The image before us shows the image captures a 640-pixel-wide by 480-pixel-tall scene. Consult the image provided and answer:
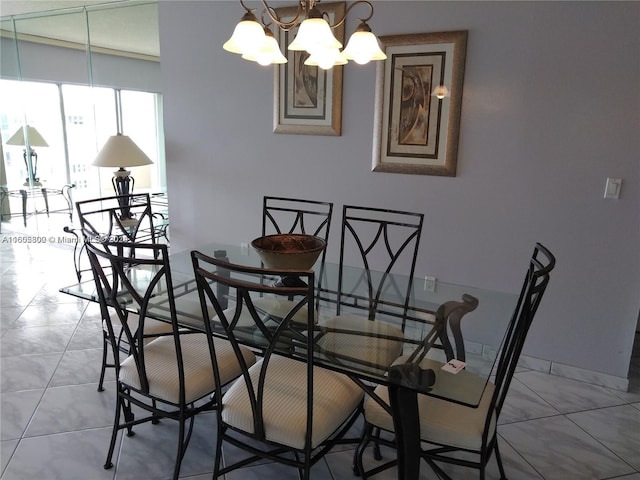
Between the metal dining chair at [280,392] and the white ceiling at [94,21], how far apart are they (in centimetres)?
380

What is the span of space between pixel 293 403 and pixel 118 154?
9.92 feet

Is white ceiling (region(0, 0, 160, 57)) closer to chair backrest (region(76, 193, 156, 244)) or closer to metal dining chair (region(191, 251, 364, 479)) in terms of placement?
chair backrest (region(76, 193, 156, 244))

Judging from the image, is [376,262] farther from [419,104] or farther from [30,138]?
[30,138]

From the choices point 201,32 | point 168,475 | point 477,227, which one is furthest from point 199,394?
point 201,32

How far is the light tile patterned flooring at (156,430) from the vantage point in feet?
6.41

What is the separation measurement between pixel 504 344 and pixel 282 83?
249cm

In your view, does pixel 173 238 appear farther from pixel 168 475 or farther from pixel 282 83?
pixel 168 475

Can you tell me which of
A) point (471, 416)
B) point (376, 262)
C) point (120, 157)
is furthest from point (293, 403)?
point (120, 157)

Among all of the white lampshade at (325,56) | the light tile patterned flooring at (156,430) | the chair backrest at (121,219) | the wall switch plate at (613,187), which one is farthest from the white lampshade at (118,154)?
the wall switch plate at (613,187)

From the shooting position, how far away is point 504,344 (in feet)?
5.92

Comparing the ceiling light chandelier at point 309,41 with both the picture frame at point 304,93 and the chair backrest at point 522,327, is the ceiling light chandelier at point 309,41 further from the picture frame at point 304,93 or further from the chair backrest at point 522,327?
the picture frame at point 304,93

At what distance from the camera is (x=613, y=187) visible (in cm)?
250

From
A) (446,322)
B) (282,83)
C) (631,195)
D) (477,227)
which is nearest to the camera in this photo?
(446,322)

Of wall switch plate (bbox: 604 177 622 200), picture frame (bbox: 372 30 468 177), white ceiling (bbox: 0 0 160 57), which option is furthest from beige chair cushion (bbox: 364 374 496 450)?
white ceiling (bbox: 0 0 160 57)
